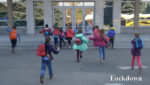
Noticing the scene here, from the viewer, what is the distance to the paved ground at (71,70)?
23.4 feet

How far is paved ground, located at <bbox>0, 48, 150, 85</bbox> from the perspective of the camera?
7.12 metres

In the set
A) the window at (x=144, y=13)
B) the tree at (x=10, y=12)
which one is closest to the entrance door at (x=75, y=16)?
the tree at (x=10, y=12)

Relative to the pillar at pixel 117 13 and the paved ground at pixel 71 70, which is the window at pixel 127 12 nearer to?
the pillar at pixel 117 13

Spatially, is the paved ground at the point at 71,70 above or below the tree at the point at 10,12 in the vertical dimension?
below

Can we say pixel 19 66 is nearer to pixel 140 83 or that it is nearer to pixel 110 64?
pixel 110 64

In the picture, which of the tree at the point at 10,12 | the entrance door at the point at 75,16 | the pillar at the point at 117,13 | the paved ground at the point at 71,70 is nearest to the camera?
the paved ground at the point at 71,70

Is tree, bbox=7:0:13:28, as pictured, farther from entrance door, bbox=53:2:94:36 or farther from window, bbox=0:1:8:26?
entrance door, bbox=53:2:94:36

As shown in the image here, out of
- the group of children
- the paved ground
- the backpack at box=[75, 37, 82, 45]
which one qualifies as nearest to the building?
the group of children

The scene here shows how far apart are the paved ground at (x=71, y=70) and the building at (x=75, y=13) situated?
9134 mm

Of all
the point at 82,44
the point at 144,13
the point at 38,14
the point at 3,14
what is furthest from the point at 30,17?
the point at 82,44

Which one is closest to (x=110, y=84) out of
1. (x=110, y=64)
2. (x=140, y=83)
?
(x=140, y=83)

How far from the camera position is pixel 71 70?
848 centimetres

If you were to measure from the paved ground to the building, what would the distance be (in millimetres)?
9134

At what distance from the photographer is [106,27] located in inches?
808
